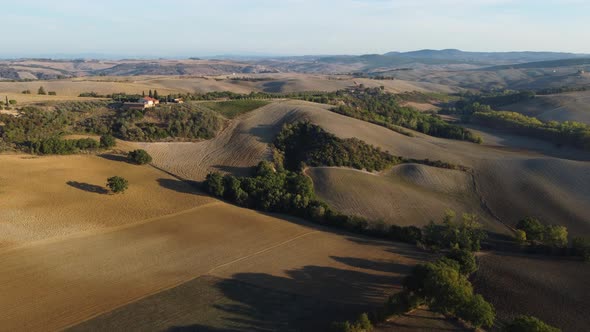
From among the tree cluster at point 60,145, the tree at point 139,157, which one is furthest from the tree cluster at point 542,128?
the tree cluster at point 60,145

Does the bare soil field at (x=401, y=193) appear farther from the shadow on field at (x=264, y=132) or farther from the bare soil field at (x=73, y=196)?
the bare soil field at (x=73, y=196)

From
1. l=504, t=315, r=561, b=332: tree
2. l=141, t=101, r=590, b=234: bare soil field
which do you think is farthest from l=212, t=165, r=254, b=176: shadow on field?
l=504, t=315, r=561, b=332: tree

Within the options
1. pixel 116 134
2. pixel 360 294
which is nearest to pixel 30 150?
pixel 116 134

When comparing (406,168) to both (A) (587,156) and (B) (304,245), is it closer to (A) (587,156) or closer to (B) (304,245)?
(B) (304,245)

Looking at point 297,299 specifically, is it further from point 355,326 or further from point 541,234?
point 541,234

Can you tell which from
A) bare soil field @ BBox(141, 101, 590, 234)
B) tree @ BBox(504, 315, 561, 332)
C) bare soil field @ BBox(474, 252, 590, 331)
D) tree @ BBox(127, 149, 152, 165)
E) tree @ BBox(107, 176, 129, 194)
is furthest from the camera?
tree @ BBox(127, 149, 152, 165)

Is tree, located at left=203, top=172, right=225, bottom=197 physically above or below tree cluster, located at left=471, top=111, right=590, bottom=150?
below

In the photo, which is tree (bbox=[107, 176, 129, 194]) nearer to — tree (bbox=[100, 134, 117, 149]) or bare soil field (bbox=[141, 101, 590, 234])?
bare soil field (bbox=[141, 101, 590, 234])
